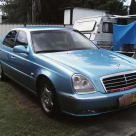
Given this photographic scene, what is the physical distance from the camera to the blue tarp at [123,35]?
9875mm

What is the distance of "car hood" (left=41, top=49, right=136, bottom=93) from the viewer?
303cm

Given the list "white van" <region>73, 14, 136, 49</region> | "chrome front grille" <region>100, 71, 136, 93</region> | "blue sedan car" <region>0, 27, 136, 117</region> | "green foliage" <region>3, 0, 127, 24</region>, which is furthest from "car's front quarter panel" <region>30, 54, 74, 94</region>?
"green foliage" <region>3, 0, 127, 24</region>

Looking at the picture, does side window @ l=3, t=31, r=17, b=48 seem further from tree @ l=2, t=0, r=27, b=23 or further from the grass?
tree @ l=2, t=0, r=27, b=23

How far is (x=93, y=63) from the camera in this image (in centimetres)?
335

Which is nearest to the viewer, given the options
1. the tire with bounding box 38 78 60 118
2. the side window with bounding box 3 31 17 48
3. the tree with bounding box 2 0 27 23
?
the tire with bounding box 38 78 60 118

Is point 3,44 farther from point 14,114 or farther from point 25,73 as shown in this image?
point 14,114

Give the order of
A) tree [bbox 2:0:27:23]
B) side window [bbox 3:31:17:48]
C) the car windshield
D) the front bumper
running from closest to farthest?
Answer: the front bumper < the car windshield < side window [bbox 3:31:17:48] < tree [bbox 2:0:27:23]

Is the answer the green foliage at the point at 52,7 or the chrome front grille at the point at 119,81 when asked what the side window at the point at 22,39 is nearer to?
the chrome front grille at the point at 119,81

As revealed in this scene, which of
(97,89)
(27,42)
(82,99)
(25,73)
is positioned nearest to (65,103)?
(82,99)

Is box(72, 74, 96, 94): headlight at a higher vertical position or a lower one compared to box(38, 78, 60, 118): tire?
higher

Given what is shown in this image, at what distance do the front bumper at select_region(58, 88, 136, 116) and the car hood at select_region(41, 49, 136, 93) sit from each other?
0.13 meters

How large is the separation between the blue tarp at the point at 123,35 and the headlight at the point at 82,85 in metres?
7.42

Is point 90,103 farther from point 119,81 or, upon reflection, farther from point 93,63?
point 93,63

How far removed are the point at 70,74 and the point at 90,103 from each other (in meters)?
0.50
